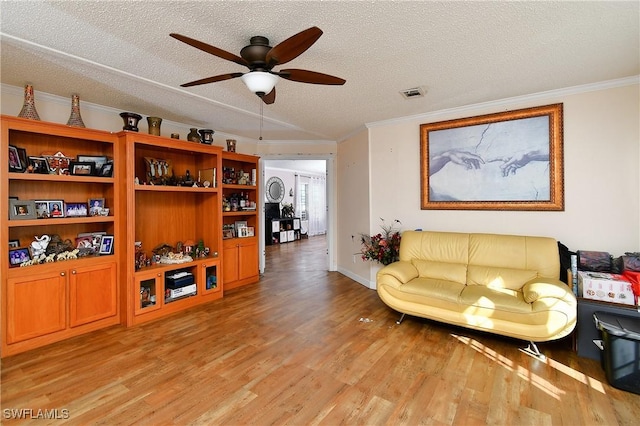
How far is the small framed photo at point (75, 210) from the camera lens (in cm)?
312

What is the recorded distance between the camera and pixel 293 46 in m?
1.71


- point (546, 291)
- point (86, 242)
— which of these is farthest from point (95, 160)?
point (546, 291)

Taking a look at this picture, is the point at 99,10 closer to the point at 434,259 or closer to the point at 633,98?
the point at 434,259

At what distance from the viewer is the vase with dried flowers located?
13.2 ft

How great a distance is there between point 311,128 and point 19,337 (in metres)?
4.11

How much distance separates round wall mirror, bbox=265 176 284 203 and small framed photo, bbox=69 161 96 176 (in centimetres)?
633

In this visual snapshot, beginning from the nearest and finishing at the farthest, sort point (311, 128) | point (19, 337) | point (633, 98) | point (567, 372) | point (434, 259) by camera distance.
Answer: point (567, 372) < point (19, 337) < point (633, 98) < point (434, 259) < point (311, 128)

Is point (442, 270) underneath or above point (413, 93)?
underneath

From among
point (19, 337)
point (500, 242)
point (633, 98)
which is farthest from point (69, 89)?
point (633, 98)

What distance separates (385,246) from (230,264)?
239 centimetres

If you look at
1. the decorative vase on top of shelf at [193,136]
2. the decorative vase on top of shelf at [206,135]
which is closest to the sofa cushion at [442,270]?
the decorative vase on top of shelf at [206,135]

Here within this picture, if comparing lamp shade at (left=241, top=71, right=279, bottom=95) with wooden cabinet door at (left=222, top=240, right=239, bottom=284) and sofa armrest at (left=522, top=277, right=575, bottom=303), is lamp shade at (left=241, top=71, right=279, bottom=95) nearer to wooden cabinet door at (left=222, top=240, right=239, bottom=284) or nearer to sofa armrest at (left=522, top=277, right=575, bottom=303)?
sofa armrest at (left=522, top=277, right=575, bottom=303)

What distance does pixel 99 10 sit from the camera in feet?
6.05

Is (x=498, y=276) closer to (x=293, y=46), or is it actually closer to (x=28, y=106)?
(x=293, y=46)
